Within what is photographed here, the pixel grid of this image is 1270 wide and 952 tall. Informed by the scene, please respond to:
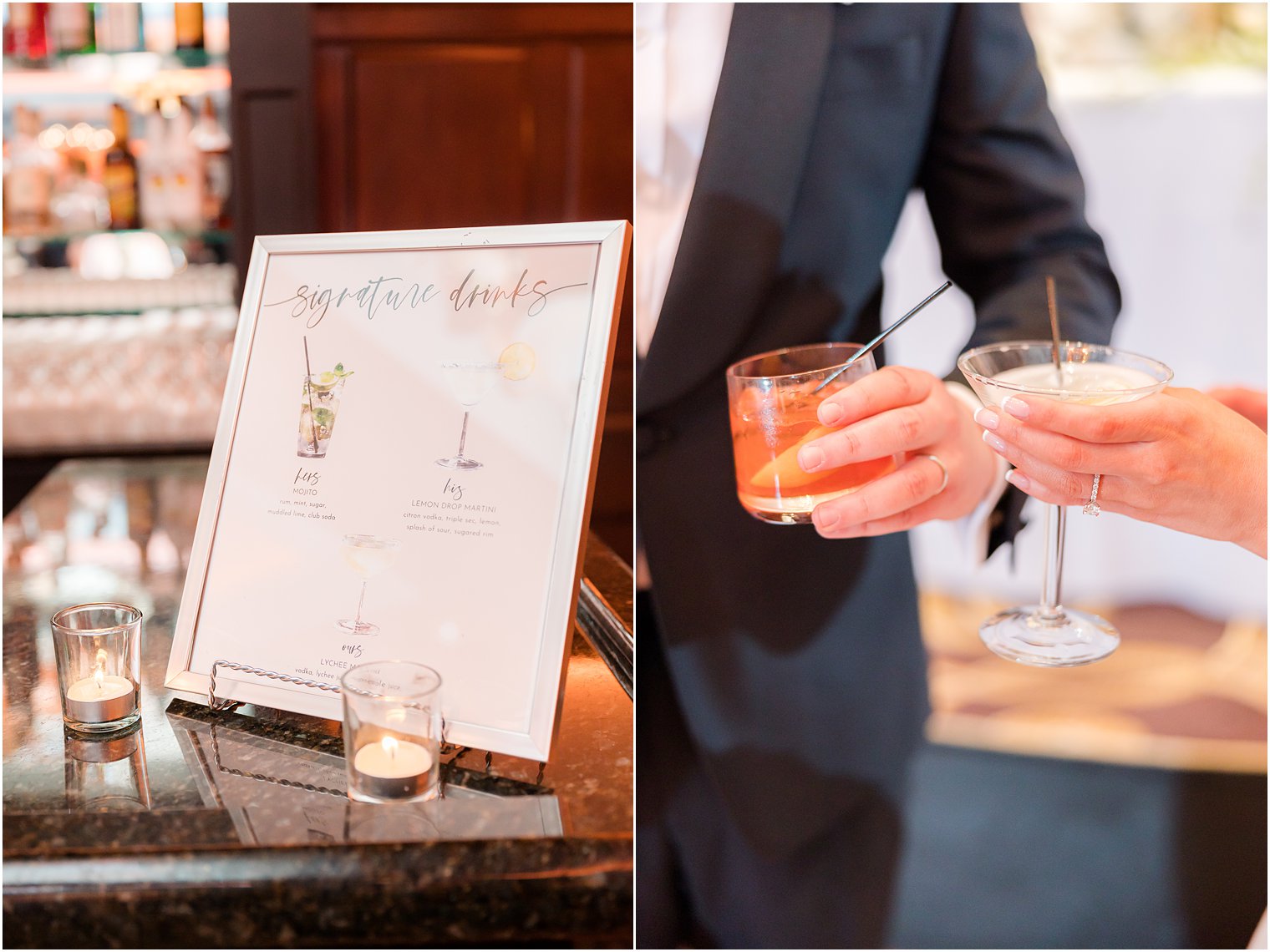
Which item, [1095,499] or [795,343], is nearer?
[1095,499]

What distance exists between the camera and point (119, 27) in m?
2.68

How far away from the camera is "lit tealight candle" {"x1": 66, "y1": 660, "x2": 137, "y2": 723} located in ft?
2.46

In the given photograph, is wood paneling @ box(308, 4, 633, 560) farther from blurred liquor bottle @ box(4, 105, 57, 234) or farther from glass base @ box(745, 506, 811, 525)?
glass base @ box(745, 506, 811, 525)

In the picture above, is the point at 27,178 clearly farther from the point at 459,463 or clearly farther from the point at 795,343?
the point at 459,463

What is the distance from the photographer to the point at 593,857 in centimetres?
62

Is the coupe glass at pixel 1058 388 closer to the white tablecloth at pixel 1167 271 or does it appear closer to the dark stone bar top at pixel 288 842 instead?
the dark stone bar top at pixel 288 842

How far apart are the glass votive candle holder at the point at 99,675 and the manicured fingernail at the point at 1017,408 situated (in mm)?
714

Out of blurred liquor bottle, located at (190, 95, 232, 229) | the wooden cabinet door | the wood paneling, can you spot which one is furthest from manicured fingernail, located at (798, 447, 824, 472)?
blurred liquor bottle, located at (190, 95, 232, 229)

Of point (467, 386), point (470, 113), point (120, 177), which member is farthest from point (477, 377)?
point (120, 177)

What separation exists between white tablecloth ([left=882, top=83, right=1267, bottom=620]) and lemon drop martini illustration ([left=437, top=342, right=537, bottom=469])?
6.62ft

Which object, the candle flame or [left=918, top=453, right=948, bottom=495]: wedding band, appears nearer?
the candle flame

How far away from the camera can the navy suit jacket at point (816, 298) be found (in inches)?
43.4

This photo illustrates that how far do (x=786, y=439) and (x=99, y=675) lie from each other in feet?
1.99

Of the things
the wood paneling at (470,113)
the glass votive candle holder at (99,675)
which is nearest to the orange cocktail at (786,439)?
the glass votive candle holder at (99,675)
